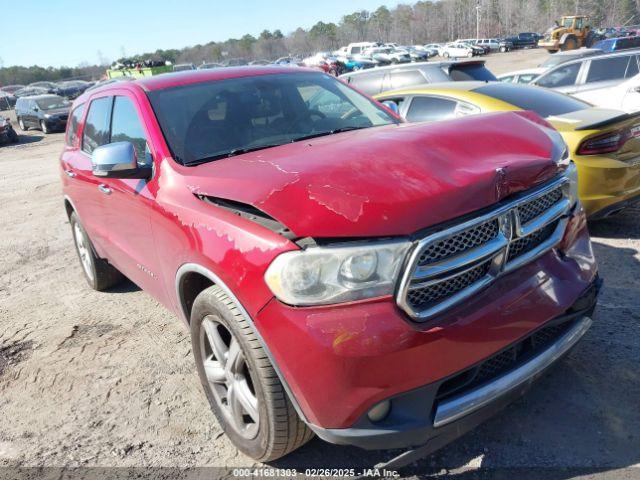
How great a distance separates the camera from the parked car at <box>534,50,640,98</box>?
10.0 m

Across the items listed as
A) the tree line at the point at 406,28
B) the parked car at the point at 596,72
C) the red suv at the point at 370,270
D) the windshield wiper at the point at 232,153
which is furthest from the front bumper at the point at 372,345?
the tree line at the point at 406,28

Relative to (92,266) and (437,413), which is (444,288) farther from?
(92,266)

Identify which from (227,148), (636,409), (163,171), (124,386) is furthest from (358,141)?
(124,386)

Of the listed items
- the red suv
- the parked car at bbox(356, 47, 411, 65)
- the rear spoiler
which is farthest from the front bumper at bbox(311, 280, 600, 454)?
the parked car at bbox(356, 47, 411, 65)

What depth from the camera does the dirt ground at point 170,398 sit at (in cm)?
246

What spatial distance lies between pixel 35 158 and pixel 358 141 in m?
16.6

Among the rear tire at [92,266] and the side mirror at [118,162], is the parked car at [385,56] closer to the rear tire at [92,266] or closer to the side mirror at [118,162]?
the rear tire at [92,266]

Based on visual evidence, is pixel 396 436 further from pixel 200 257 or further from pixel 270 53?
pixel 270 53

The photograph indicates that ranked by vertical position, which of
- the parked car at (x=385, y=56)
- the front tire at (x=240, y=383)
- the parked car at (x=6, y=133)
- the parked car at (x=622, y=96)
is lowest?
the parked car at (x=385, y=56)

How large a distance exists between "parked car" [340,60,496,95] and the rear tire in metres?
5.05

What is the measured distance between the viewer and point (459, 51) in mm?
51156

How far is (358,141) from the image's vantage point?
8.85 ft

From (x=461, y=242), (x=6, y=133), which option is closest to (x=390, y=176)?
(x=461, y=242)

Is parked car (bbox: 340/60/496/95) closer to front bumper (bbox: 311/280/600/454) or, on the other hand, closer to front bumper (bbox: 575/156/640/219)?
front bumper (bbox: 575/156/640/219)
